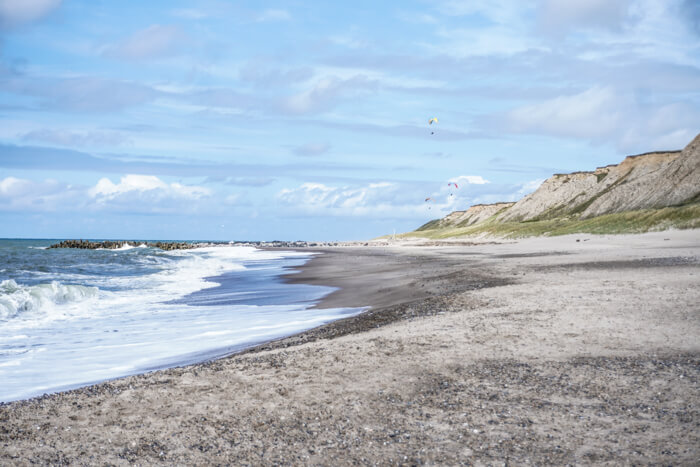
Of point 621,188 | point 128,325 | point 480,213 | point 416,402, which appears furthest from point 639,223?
point 480,213

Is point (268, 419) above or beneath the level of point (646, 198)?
beneath

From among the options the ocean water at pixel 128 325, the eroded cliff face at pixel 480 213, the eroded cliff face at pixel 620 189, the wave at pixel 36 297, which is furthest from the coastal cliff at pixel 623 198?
the wave at pixel 36 297

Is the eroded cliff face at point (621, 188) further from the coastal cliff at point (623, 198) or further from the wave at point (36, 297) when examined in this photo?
the wave at point (36, 297)

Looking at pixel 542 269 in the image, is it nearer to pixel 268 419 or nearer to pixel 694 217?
pixel 268 419

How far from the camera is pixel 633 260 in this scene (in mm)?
25719

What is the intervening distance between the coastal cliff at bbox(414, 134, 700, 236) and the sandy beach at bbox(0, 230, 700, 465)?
47.5 metres

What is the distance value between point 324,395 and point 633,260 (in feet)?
75.9

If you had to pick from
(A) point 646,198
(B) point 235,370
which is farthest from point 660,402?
(A) point 646,198

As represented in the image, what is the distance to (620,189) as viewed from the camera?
98438 mm

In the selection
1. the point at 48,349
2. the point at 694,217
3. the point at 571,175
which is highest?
the point at 571,175

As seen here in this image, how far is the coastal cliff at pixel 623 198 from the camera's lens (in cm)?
5894

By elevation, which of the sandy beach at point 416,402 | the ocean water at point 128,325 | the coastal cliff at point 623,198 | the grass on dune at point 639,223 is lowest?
the ocean water at point 128,325

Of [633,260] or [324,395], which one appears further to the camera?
[633,260]

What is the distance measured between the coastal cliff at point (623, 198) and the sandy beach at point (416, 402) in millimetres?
47510
